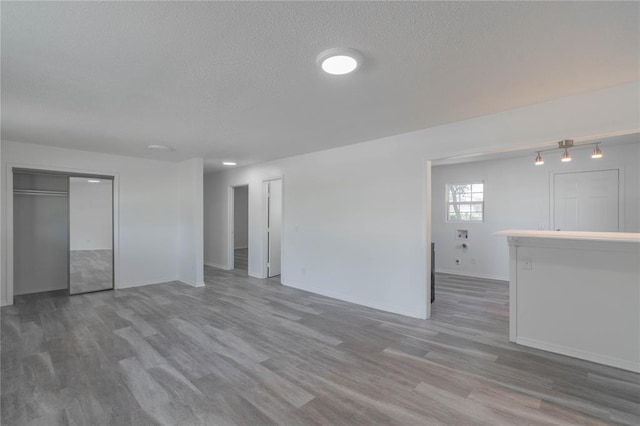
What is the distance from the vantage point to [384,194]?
418 centimetres

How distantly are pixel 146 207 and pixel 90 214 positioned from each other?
2.89ft

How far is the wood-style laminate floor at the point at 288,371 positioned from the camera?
2.01 meters

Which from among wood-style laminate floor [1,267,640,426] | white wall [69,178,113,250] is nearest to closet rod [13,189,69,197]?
white wall [69,178,113,250]

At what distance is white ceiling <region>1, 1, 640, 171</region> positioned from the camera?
158cm

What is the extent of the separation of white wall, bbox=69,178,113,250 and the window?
23.0 feet

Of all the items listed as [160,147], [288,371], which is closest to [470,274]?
[288,371]

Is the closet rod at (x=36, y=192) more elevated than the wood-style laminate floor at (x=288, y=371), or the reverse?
the closet rod at (x=36, y=192)

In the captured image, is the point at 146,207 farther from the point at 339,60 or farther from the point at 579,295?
the point at 579,295

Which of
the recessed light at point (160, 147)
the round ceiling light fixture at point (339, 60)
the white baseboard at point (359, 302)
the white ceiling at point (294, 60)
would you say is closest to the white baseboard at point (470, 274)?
the white baseboard at point (359, 302)

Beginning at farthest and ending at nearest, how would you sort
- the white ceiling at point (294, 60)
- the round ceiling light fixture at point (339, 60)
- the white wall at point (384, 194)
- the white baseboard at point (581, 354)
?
the white wall at point (384, 194)
the white baseboard at point (581, 354)
the round ceiling light fixture at point (339, 60)
the white ceiling at point (294, 60)

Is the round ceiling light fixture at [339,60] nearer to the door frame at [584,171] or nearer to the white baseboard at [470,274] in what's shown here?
the door frame at [584,171]

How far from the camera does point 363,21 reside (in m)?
1.64

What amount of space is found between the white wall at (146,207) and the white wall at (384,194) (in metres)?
1.59

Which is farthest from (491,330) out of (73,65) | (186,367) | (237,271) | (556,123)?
(237,271)
